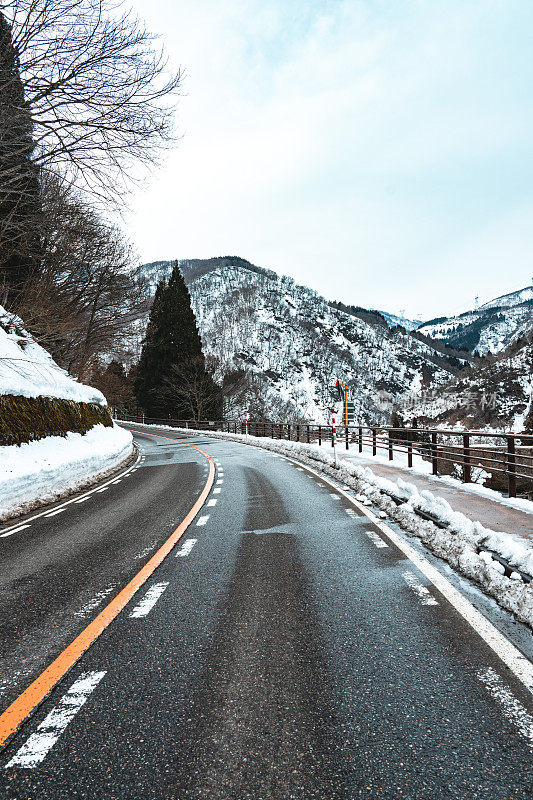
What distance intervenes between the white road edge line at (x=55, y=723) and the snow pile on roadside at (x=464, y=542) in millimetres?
3237

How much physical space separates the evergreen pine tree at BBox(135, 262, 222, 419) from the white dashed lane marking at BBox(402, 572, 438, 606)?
143 ft

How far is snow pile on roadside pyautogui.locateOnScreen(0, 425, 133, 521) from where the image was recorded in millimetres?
8773

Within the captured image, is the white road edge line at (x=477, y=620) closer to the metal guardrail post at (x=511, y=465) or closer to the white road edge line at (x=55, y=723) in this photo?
the white road edge line at (x=55, y=723)

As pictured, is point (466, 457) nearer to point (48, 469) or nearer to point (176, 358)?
point (48, 469)

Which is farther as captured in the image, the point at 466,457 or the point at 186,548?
the point at 466,457

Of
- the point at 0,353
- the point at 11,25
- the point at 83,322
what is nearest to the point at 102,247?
the point at 83,322

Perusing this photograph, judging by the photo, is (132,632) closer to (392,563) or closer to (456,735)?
(456,735)

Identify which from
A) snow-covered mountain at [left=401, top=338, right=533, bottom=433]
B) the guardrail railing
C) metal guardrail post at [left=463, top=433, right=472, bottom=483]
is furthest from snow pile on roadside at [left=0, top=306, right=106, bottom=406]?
snow-covered mountain at [left=401, top=338, right=533, bottom=433]

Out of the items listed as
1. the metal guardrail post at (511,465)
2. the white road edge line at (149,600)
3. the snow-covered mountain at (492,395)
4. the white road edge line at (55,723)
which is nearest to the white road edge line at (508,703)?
the white road edge line at (55,723)

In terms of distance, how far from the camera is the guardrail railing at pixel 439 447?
834 centimetres

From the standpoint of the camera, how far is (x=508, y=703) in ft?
8.19

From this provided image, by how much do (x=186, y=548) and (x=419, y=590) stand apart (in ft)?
9.45

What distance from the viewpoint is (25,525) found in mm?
7574

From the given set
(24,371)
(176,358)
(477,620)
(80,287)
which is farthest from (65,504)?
(176,358)
